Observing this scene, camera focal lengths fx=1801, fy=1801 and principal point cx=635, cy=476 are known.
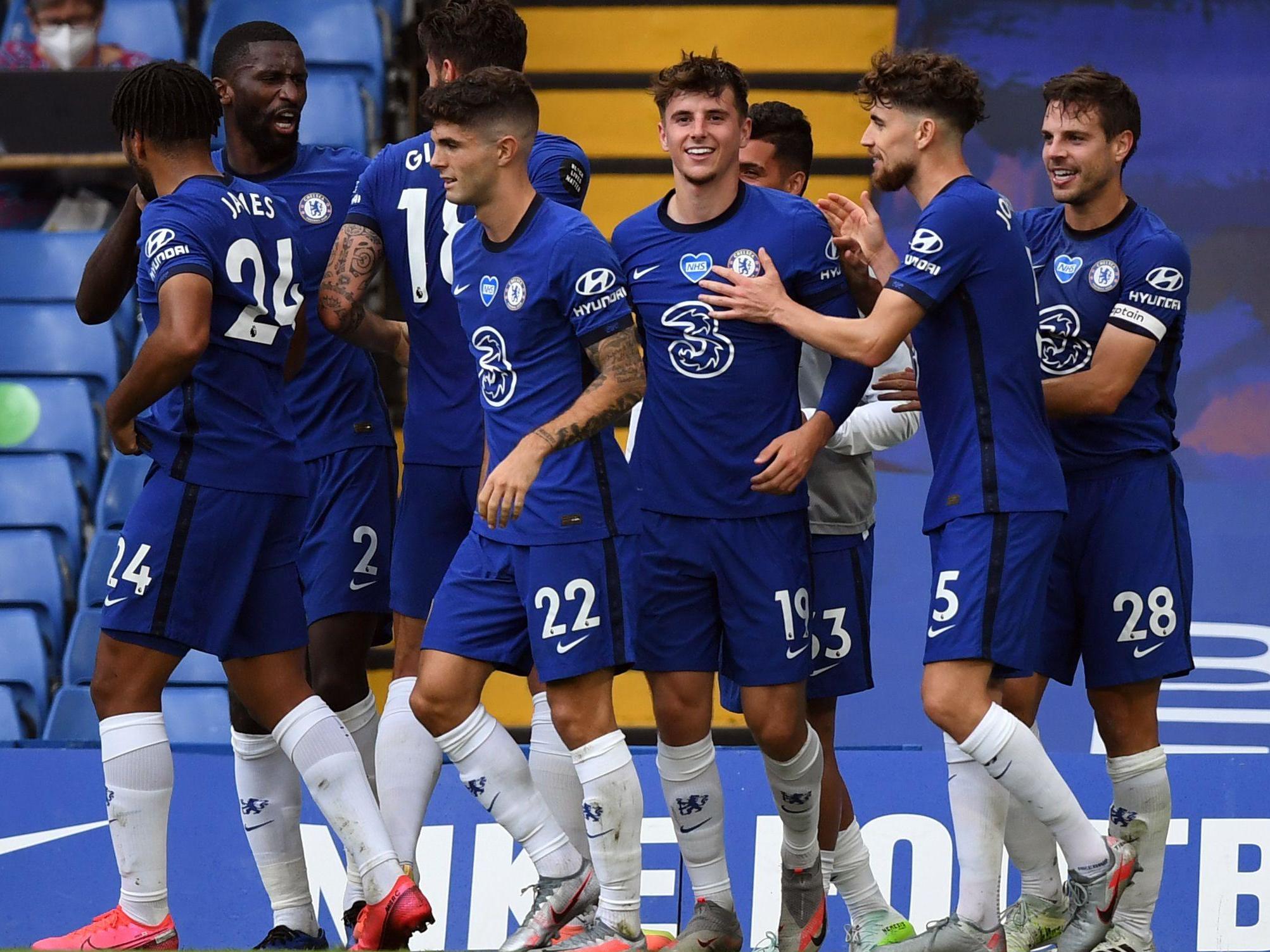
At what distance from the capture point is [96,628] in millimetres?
7203

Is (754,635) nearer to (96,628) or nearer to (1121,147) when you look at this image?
(1121,147)

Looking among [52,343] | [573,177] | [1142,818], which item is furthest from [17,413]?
[1142,818]

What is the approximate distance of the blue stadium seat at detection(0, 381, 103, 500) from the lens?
7762 millimetres

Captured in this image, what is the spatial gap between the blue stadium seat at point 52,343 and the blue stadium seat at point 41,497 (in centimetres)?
51

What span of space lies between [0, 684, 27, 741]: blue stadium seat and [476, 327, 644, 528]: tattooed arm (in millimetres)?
3691

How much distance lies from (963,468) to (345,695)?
191 cm

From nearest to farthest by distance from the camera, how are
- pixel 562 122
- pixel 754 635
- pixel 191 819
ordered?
pixel 754 635 → pixel 191 819 → pixel 562 122

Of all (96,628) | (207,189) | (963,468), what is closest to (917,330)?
(963,468)

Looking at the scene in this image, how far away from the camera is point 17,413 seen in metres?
7.87

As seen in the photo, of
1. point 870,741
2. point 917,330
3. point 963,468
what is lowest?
point 870,741

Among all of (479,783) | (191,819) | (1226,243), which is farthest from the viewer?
(1226,243)

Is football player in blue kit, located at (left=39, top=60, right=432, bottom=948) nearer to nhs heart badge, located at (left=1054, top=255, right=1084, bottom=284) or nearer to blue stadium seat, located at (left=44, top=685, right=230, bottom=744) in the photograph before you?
nhs heart badge, located at (left=1054, top=255, right=1084, bottom=284)

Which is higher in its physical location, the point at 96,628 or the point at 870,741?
the point at 96,628

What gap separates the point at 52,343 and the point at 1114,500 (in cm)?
525
